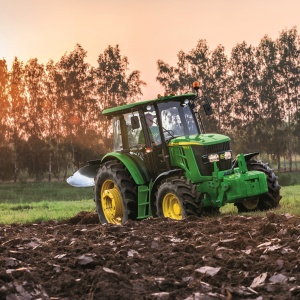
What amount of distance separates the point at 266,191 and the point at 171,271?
599cm

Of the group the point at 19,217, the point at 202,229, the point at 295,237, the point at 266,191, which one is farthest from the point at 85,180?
the point at 295,237

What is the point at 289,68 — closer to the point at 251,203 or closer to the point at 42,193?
the point at 42,193

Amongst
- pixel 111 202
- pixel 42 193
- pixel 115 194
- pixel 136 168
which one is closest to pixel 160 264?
pixel 136 168

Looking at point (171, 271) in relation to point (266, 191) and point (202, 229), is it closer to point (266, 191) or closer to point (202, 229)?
point (202, 229)

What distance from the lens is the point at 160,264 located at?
669cm

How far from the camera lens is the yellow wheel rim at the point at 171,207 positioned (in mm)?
11777

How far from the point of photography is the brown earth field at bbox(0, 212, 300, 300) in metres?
5.55

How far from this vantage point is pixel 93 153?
51812 mm

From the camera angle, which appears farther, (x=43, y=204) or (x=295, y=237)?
(x=43, y=204)

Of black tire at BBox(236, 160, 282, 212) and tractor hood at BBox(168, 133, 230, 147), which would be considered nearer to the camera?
tractor hood at BBox(168, 133, 230, 147)

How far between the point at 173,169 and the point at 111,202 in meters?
1.74

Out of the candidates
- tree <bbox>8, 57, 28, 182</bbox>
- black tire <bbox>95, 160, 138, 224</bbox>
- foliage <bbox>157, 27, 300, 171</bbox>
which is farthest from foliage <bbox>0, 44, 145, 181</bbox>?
black tire <bbox>95, 160, 138, 224</bbox>

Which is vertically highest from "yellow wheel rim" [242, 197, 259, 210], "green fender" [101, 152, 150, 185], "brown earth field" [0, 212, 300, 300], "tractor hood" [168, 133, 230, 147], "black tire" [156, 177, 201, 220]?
"tractor hood" [168, 133, 230, 147]

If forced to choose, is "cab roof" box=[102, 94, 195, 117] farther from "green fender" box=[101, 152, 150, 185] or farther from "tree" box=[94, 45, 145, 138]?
"tree" box=[94, 45, 145, 138]
